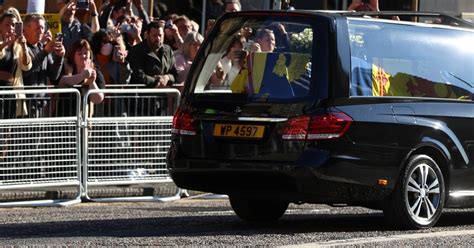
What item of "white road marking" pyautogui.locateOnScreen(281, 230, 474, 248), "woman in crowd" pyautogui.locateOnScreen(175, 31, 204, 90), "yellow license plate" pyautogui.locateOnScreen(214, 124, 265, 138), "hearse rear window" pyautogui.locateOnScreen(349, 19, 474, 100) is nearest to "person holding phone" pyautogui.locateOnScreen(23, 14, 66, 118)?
"woman in crowd" pyautogui.locateOnScreen(175, 31, 204, 90)

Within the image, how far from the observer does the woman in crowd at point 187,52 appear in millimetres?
17547

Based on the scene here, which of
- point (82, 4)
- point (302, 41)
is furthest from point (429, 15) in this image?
point (82, 4)

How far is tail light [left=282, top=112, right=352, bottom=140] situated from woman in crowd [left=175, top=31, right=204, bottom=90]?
607 centimetres

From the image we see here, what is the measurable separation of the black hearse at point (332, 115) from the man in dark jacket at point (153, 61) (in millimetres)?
4131

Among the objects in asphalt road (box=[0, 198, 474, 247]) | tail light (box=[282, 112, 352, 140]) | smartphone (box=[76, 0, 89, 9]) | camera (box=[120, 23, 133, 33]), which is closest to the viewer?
asphalt road (box=[0, 198, 474, 247])

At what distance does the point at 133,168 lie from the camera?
15836 mm

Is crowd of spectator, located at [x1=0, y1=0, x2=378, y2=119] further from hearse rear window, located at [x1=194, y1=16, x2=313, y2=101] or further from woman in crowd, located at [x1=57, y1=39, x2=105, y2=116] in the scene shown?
hearse rear window, located at [x1=194, y1=16, x2=313, y2=101]

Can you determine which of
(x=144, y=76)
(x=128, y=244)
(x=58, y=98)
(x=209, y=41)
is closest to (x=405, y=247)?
(x=128, y=244)

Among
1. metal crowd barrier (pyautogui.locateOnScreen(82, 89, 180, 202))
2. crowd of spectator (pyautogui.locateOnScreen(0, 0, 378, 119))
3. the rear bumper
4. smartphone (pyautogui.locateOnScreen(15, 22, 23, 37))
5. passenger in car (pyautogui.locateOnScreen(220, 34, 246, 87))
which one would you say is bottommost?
metal crowd barrier (pyautogui.locateOnScreen(82, 89, 180, 202))

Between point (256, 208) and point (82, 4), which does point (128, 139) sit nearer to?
point (82, 4)

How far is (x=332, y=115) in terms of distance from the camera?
1146 centimetres

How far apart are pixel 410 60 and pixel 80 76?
4633mm

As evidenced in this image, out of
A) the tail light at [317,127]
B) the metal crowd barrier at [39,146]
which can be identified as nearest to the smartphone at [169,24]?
the metal crowd barrier at [39,146]

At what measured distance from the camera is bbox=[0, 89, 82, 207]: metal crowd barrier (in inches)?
575
